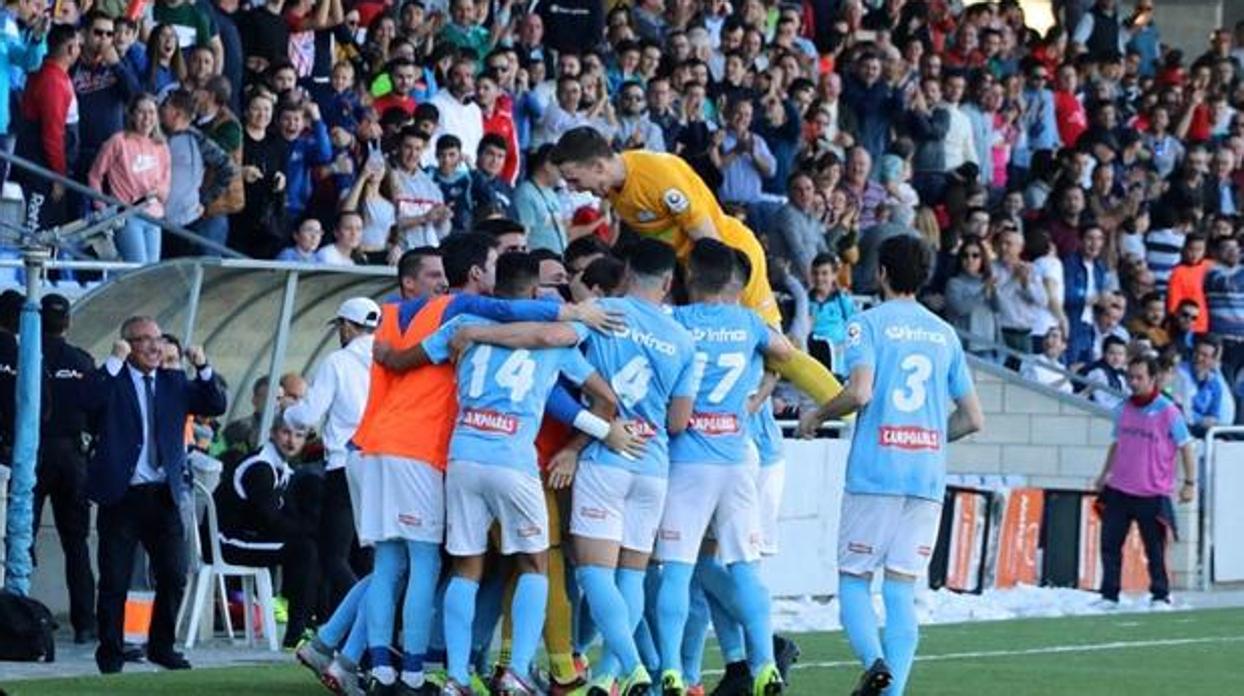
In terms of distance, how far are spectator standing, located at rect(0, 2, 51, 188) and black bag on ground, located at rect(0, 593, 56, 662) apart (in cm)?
561

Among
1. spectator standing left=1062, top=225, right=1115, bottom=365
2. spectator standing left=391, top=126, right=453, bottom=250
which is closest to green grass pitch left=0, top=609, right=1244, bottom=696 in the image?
spectator standing left=391, top=126, right=453, bottom=250

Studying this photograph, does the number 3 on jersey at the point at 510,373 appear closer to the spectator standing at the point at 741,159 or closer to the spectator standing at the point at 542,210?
the spectator standing at the point at 542,210

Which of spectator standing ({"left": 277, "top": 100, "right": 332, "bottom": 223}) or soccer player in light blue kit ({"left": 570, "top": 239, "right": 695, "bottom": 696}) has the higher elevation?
spectator standing ({"left": 277, "top": 100, "right": 332, "bottom": 223})

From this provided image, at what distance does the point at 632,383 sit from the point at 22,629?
3450 millimetres

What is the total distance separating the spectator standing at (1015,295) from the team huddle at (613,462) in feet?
42.9

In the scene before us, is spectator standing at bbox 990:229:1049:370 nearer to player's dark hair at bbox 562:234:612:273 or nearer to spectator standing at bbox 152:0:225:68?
spectator standing at bbox 152:0:225:68

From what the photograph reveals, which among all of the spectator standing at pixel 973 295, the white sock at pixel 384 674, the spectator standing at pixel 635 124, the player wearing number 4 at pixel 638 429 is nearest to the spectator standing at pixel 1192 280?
the spectator standing at pixel 973 295

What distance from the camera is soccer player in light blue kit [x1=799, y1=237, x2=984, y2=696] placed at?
13836mm

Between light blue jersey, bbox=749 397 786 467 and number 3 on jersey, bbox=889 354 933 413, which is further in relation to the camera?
light blue jersey, bbox=749 397 786 467

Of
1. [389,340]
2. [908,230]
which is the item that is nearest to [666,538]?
[389,340]

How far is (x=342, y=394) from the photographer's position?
55.4 feet

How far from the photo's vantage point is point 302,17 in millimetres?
23984

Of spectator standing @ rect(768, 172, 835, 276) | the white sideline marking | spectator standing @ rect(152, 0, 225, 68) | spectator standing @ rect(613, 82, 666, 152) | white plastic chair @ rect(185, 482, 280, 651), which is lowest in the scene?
the white sideline marking

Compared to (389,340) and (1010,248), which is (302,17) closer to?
(1010,248)
